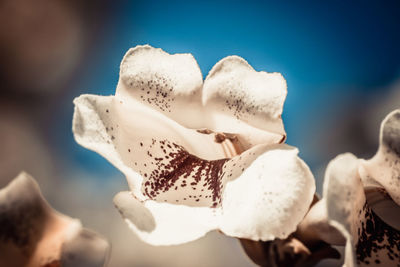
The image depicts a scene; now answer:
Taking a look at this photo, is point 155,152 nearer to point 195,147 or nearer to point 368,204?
point 195,147

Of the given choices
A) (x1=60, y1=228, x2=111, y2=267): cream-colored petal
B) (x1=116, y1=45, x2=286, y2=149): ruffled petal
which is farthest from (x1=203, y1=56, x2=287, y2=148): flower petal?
(x1=60, y1=228, x2=111, y2=267): cream-colored petal

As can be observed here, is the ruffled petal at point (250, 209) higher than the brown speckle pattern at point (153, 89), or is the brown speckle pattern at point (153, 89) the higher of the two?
the brown speckle pattern at point (153, 89)

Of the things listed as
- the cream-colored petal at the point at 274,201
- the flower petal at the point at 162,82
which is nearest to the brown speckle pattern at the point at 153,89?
the flower petal at the point at 162,82

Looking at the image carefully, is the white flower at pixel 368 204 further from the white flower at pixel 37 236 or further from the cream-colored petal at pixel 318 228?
the white flower at pixel 37 236

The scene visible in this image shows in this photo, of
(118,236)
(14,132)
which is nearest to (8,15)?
(14,132)

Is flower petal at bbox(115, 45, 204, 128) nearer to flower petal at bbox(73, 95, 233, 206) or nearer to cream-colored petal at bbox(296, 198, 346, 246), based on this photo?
flower petal at bbox(73, 95, 233, 206)

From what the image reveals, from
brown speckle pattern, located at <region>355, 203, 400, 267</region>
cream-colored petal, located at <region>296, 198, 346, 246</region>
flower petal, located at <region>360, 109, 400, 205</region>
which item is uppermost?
flower petal, located at <region>360, 109, 400, 205</region>

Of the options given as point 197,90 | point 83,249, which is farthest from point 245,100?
point 83,249
